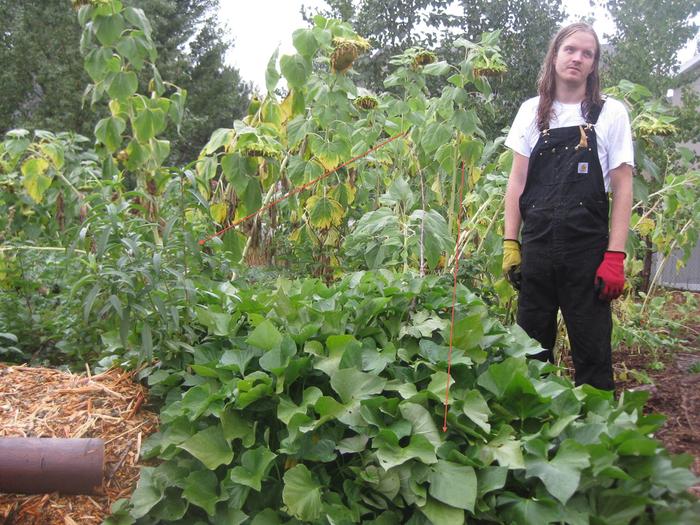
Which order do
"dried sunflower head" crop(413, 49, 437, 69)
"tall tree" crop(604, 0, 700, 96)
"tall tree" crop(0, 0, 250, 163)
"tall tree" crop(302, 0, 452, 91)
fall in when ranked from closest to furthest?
1. "dried sunflower head" crop(413, 49, 437, 69)
2. "tall tree" crop(604, 0, 700, 96)
3. "tall tree" crop(302, 0, 452, 91)
4. "tall tree" crop(0, 0, 250, 163)

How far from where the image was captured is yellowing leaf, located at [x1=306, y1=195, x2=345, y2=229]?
380cm

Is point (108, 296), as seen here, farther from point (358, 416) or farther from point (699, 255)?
point (699, 255)

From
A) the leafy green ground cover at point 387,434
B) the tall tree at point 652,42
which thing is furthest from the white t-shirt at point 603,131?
the tall tree at point 652,42

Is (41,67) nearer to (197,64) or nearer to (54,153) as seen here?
(197,64)

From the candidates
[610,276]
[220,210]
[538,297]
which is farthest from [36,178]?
[610,276]

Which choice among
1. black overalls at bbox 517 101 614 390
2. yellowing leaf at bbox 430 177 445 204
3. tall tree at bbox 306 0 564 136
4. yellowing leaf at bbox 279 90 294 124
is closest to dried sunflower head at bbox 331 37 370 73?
yellowing leaf at bbox 279 90 294 124

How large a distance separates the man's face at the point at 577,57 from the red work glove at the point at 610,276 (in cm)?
67

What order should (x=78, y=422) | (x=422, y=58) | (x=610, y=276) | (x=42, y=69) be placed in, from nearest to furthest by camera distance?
(x=78, y=422), (x=610, y=276), (x=422, y=58), (x=42, y=69)

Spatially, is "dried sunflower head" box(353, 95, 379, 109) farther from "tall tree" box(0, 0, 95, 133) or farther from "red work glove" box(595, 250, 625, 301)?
"tall tree" box(0, 0, 95, 133)

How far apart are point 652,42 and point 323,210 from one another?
795 cm

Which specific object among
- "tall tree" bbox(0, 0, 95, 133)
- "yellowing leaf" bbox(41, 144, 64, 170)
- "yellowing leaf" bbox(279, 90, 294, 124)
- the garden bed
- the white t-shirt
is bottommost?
the garden bed

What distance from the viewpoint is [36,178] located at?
3361 millimetres

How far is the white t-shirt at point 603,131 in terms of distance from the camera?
2.49 m

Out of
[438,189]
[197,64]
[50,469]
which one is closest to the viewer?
[50,469]
